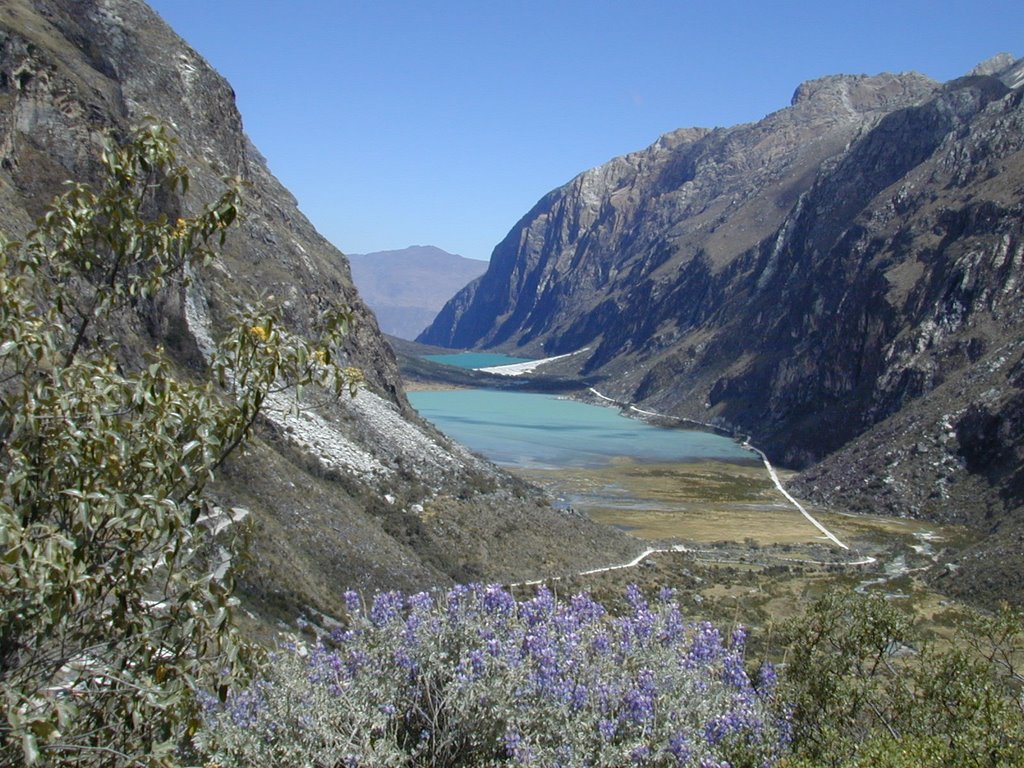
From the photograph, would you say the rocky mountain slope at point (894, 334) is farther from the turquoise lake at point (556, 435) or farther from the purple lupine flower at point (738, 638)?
the purple lupine flower at point (738, 638)

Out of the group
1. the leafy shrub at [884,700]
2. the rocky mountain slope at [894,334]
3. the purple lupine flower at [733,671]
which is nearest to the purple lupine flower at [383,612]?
the purple lupine flower at [733,671]

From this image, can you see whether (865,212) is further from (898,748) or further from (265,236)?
(898,748)

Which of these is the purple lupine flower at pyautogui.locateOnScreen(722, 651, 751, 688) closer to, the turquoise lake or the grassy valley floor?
the grassy valley floor

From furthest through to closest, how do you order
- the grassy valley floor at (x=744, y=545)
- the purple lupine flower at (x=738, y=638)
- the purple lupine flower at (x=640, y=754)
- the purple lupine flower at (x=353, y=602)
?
the grassy valley floor at (x=744, y=545)
the purple lupine flower at (x=738, y=638)
the purple lupine flower at (x=353, y=602)
the purple lupine flower at (x=640, y=754)

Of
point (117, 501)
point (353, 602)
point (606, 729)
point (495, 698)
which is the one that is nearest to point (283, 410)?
point (353, 602)

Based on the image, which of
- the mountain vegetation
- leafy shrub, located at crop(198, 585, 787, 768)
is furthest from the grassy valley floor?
leafy shrub, located at crop(198, 585, 787, 768)

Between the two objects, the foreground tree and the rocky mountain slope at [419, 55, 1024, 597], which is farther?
the rocky mountain slope at [419, 55, 1024, 597]

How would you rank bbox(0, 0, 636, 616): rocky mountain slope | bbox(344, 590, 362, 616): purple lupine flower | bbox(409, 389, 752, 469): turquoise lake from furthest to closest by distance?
bbox(409, 389, 752, 469): turquoise lake → bbox(0, 0, 636, 616): rocky mountain slope → bbox(344, 590, 362, 616): purple lupine flower
